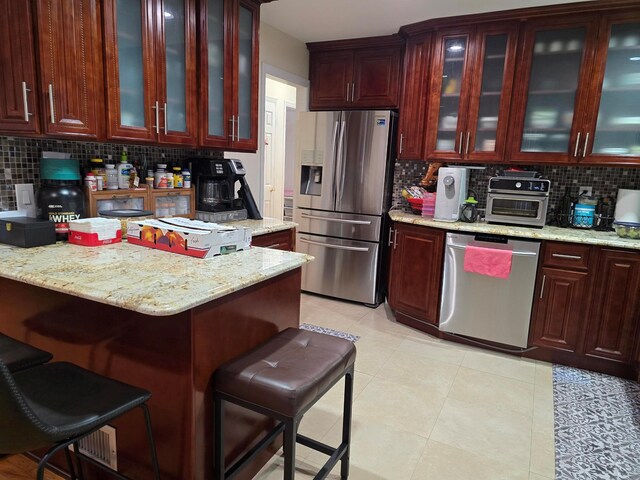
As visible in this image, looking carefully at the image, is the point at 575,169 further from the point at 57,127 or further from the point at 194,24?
the point at 57,127

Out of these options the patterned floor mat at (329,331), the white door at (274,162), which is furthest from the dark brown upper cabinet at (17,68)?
the white door at (274,162)

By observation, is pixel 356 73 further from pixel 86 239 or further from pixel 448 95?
pixel 86 239

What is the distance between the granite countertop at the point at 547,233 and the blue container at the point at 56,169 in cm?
238

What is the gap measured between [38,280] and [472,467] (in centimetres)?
194

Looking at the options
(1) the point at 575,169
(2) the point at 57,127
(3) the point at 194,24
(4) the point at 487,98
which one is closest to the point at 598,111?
(1) the point at 575,169

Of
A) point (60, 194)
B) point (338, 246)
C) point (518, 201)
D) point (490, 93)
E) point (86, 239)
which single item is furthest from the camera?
point (338, 246)

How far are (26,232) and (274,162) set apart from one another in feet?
12.8

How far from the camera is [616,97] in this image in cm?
294

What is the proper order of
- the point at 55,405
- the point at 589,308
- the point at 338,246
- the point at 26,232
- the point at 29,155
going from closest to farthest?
the point at 55,405 → the point at 26,232 → the point at 29,155 → the point at 589,308 → the point at 338,246

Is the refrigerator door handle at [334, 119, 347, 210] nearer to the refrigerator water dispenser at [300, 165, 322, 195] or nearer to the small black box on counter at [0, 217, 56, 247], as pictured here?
the refrigerator water dispenser at [300, 165, 322, 195]

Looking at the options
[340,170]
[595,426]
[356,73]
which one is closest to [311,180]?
[340,170]

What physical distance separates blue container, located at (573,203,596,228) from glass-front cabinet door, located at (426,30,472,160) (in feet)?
3.16

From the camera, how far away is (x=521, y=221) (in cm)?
311

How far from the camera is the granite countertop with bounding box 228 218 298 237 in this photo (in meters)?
2.67
